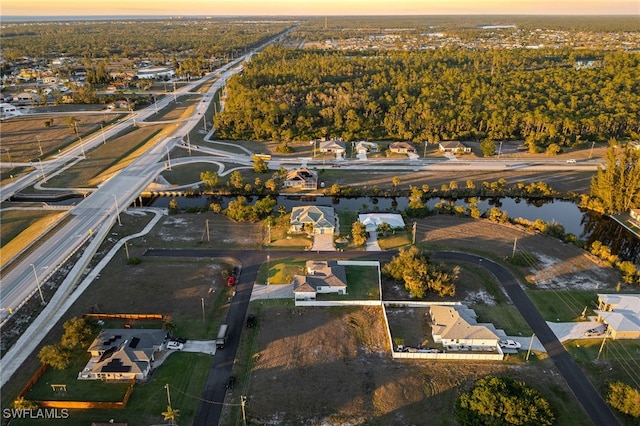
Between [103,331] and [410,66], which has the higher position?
[410,66]

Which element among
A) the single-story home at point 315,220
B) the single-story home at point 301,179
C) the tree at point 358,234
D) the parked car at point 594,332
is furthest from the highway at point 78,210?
the parked car at point 594,332

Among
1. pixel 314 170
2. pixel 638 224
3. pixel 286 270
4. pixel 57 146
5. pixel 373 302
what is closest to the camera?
pixel 373 302

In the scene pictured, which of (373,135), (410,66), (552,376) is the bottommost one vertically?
A: (552,376)

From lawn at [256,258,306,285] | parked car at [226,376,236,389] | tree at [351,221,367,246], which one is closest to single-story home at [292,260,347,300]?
lawn at [256,258,306,285]

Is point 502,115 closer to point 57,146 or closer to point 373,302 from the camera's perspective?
point 373,302

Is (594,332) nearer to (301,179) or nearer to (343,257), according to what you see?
(343,257)

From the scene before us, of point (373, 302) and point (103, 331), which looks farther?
point (373, 302)

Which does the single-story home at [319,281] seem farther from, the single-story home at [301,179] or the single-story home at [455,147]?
the single-story home at [455,147]

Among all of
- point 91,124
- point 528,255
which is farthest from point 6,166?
point 528,255
